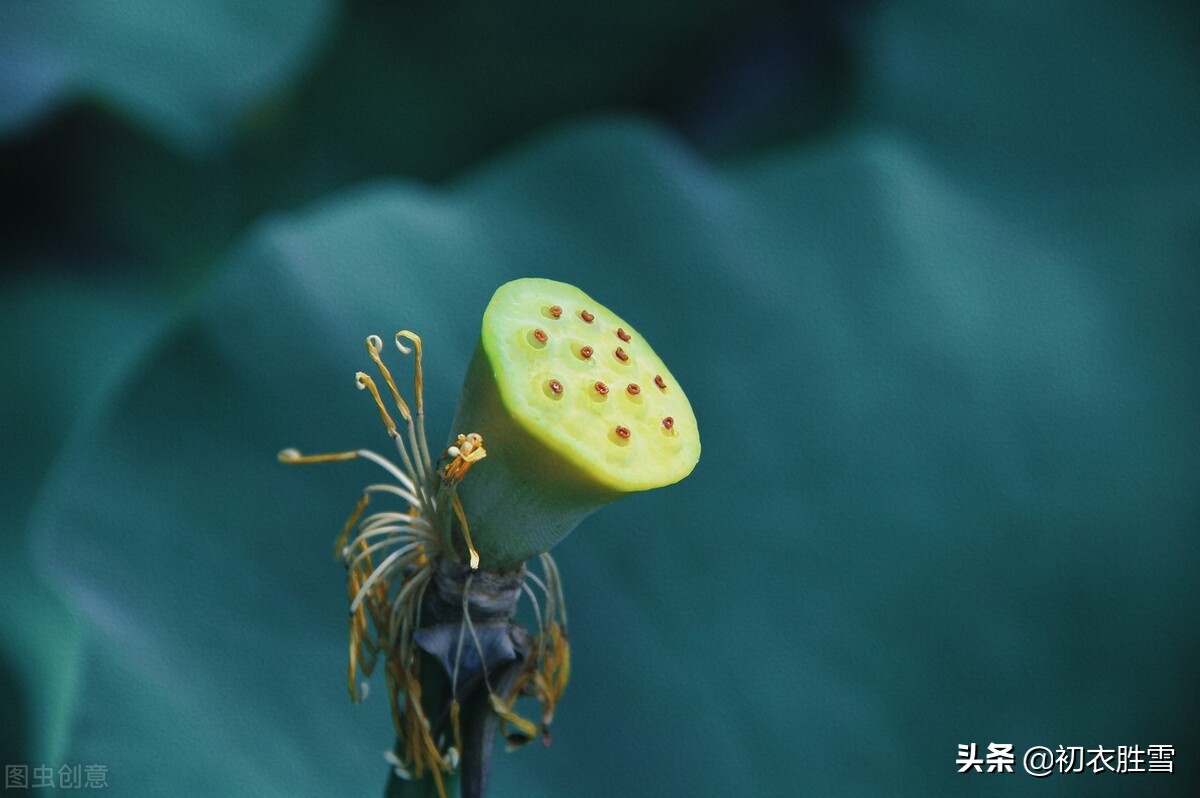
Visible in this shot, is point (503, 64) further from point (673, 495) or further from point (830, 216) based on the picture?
point (673, 495)

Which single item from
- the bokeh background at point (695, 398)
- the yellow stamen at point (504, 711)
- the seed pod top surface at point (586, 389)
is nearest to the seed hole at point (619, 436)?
the seed pod top surface at point (586, 389)

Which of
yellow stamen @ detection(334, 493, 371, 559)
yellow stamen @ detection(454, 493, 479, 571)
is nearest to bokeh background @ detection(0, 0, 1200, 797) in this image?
yellow stamen @ detection(334, 493, 371, 559)

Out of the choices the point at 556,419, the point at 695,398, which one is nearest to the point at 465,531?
the point at 556,419

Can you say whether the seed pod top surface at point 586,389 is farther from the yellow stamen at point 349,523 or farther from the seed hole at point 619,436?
the yellow stamen at point 349,523

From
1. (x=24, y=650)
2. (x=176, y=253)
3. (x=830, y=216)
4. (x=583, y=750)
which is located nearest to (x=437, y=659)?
(x=583, y=750)

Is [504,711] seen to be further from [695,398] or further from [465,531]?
[695,398]

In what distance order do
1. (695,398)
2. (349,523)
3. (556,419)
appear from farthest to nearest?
(695,398) < (349,523) < (556,419)

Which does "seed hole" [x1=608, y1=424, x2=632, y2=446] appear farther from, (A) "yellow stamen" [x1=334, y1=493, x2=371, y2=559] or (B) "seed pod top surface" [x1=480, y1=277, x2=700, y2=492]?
(A) "yellow stamen" [x1=334, y1=493, x2=371, y2=559]
